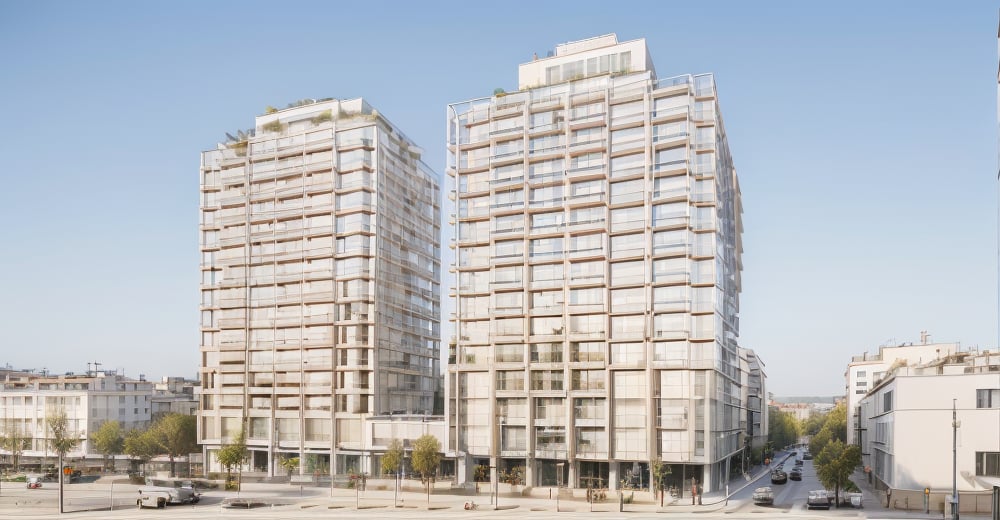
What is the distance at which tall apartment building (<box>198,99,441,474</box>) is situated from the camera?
315 ft

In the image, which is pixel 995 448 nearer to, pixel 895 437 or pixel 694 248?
pixel 895 437

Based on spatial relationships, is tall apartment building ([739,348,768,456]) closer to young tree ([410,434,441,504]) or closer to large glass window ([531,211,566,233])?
large glass window ([531,211,566,233])

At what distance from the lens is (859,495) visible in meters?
67.9

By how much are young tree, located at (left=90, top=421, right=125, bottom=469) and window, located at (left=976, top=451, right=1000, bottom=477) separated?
333ft

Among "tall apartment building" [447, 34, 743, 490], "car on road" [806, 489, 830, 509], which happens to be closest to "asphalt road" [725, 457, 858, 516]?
"car on road" [806, 489, 830, 509]

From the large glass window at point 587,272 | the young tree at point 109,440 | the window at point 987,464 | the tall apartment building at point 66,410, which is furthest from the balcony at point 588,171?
the tall apartment building at point 66,410

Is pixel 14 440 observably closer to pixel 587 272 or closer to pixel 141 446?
pixel 141 446

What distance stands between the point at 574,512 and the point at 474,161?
39.6 meters

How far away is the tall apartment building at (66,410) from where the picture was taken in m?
121

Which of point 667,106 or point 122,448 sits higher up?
point 667,106

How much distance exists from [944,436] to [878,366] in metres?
95.4

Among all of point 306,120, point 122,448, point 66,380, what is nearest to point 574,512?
point 306,120

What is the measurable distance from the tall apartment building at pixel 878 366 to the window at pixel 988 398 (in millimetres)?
60034

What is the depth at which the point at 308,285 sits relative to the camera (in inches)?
3858
